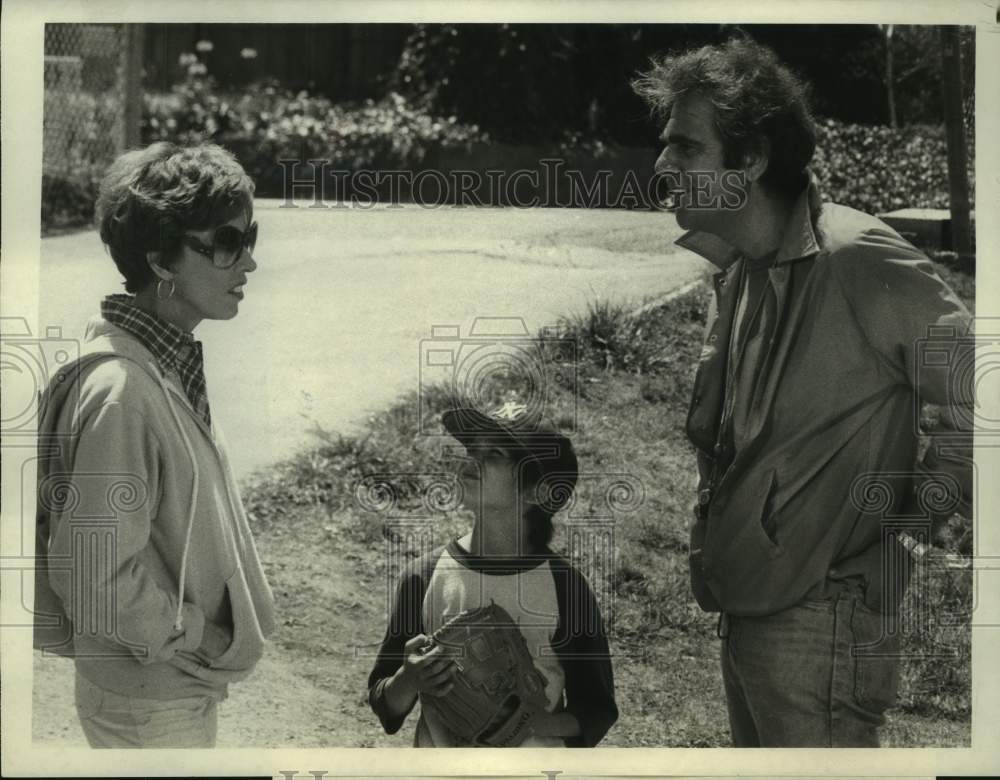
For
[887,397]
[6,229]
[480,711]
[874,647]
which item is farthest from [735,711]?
[6,229]

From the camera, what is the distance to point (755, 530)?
4.23 m

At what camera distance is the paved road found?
449cm

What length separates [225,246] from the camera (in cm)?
430

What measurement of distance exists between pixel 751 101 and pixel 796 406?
3.06 feet

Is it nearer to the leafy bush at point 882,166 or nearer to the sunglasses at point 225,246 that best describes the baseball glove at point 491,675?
the sunglasses at point 225,246

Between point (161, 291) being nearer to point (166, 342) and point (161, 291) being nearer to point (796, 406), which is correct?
point (166, 342)

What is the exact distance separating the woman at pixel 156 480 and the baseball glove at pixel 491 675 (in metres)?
0.61

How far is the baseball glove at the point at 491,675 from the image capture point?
4309 millimetres

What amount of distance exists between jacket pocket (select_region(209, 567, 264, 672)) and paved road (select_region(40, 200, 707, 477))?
472mm

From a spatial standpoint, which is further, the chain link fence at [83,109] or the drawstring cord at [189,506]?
the chain link fence at [83,109]

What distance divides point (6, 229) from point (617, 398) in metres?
2.05

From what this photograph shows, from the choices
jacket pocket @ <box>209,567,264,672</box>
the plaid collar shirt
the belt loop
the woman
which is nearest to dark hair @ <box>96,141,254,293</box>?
the woman

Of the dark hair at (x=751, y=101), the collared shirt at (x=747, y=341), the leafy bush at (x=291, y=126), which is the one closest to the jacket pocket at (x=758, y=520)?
the collared shirt at (x=747, y=341)

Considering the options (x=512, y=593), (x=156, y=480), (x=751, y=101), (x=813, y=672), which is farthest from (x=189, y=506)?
(x=751, y=101)
